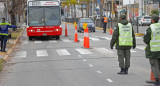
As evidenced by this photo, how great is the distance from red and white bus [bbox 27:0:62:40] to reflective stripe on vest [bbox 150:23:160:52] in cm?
2005

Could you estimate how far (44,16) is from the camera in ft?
96.4

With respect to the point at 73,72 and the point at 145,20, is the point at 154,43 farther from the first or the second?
the point at 145,20

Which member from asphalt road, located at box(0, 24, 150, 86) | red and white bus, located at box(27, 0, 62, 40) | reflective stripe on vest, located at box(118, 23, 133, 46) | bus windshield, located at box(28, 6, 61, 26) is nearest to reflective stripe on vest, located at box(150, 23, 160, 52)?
asphalt road, located at box(0, 24, 150, 86)

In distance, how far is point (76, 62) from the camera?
15.5m

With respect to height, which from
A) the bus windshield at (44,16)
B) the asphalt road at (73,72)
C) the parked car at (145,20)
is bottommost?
the asphalt road at (73,72)

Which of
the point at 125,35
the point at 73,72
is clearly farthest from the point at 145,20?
the point at 125,35

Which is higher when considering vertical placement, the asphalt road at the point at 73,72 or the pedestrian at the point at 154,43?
the pedestrian at the point at 154,43

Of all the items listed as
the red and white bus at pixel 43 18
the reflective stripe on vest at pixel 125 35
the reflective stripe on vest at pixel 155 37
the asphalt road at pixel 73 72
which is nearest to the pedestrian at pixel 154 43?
the reflective stripe on vest at pixel 155 37

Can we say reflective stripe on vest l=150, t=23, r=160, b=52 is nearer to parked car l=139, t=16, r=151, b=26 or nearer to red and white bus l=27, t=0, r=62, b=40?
red and white bus l=27, t=0, r=62, b=40

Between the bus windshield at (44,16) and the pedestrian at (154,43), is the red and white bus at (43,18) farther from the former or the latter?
the pedestrian at (154,43)

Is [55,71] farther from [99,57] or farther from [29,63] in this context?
[99,57]

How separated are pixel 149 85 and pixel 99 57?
7.38m

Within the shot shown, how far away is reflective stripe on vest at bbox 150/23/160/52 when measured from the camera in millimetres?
9539

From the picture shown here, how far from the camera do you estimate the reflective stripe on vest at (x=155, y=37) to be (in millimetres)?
9539
